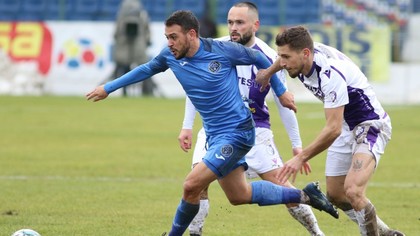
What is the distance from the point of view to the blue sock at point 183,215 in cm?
871

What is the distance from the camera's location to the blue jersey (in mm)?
8734

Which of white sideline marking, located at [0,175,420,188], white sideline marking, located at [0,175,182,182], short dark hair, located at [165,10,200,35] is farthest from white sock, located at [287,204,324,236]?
white sideline marking, located at [0,175,182,182]

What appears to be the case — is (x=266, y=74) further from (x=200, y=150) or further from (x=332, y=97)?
(x=200, y=150)

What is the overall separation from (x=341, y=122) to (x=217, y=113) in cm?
110

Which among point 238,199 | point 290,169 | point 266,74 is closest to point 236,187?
point 238,199

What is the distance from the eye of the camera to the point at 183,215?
876cm

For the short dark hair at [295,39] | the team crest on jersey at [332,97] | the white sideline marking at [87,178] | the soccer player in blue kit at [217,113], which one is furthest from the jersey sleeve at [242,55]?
the white sideline marking at [87,178]

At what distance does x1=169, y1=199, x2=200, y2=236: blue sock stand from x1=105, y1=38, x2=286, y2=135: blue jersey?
659mm

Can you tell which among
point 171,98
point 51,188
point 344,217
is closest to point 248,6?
point 344,217

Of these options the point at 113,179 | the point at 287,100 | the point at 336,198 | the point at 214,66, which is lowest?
the point at 113,179

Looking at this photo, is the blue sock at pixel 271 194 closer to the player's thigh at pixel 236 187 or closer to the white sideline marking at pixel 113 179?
the player's thigh at pixel 236 187

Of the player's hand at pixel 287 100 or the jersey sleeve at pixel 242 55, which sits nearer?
the jersey sleeve at pixel 242 55

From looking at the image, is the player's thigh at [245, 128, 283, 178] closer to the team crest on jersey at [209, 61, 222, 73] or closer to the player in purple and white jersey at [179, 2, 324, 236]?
the player in purple and white jersey at [179, 2, 324, 236]

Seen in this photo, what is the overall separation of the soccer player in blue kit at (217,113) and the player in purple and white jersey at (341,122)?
322 mm
